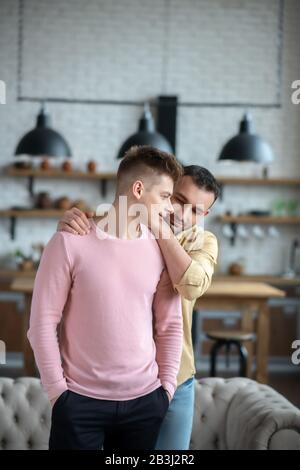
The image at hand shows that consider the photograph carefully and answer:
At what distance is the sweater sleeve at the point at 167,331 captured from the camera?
1.65m

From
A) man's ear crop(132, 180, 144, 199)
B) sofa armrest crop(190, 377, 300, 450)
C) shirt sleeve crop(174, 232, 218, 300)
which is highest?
man's ear crop(132, 180, 144, 199)

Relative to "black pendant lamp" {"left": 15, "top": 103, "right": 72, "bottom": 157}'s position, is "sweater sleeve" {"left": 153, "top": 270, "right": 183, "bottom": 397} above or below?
below

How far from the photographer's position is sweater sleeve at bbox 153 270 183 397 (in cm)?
165

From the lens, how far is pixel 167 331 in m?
1.68

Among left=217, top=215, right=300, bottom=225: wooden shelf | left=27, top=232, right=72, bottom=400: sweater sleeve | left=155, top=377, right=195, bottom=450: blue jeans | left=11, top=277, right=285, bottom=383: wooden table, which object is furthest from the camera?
left=217, top=215, right=300, bottom=225: wooden shelf

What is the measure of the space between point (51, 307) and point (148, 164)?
1.34 ft

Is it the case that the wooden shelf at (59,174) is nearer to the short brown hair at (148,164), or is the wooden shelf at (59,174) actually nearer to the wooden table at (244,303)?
the wooden table at (244,303)

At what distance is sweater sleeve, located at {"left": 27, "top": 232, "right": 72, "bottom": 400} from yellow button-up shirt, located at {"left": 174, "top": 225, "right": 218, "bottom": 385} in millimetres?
293

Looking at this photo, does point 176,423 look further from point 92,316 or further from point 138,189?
point 138,189

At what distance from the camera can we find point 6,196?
21.8 feet

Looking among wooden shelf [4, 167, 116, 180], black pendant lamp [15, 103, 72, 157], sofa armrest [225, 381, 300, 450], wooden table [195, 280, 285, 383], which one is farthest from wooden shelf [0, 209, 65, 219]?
sofa armrest [225, 381, 300, 450]

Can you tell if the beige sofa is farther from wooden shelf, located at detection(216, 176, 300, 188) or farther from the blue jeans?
wooden shelf, located at detection(216, 176, 300, 188)
